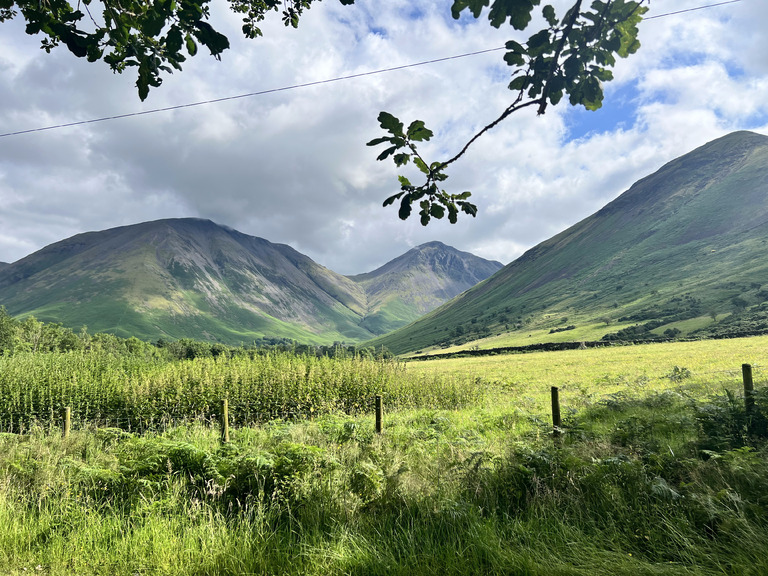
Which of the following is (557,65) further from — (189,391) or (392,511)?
(189,391)

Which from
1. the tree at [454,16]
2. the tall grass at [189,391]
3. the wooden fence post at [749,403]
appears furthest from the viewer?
the tall grass at [189,391]

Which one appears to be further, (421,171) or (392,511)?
(392,511)

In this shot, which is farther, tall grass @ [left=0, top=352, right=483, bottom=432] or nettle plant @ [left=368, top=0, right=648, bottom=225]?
tall grass @ [left=0, top=352, right=483, bottom=432]

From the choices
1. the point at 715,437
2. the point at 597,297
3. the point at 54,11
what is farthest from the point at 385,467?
the point at 597,297

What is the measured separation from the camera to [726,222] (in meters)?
196

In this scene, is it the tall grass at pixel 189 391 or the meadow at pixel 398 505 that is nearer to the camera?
the meadow at pixel 398 505

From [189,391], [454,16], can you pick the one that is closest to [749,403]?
[454,16]

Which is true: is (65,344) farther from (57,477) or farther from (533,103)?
(533,103)

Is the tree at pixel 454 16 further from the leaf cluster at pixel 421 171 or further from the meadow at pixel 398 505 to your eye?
the meadow at pixel 398 505

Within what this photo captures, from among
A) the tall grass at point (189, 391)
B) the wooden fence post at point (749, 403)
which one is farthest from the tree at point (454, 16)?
the tall grass at point (189, 391)

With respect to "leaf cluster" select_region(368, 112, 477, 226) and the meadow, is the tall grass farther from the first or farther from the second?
"leaf cluster" select_region(368, 112, 477, 226)

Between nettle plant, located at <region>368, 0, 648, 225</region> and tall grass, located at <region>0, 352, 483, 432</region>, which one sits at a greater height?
nettle plant, located at <region>368, 0, 648, 225</region>

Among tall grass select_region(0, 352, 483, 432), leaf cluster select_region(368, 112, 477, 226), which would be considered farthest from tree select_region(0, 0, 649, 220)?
tall grass select_region(0, 352, 483, 432)

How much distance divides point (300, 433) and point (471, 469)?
Result: 4.14m
